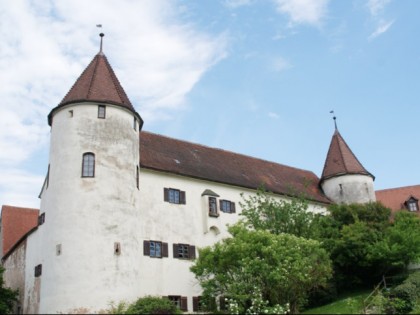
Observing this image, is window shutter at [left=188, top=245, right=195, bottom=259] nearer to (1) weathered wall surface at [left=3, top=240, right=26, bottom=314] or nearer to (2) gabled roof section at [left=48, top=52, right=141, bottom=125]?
(2) gabled roof section at [left=48, top=52, right=141, bottom=125]

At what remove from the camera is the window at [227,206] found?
37.2 m

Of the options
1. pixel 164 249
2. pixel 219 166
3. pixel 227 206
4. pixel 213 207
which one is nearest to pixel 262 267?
pixel 164 249

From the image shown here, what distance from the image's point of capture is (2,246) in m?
41.8

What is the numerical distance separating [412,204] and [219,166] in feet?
63.7

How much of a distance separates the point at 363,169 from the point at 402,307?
1977cm

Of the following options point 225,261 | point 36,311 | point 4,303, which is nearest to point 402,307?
point 225,261

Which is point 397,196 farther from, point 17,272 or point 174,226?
point 17,272

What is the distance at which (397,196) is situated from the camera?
49938mm

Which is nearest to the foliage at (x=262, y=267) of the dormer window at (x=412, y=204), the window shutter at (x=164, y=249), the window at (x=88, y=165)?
the window shutter at (x=164, y=249)

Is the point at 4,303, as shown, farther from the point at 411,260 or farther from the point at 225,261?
the point at 411,260

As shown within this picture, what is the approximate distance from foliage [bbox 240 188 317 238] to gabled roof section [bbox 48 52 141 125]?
10383 millimetres

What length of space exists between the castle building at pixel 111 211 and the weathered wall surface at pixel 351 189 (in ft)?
26.4

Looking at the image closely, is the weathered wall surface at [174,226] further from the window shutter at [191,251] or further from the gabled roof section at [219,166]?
A: the gabled roof section at [219,166]

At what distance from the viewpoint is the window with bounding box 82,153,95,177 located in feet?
97.4
